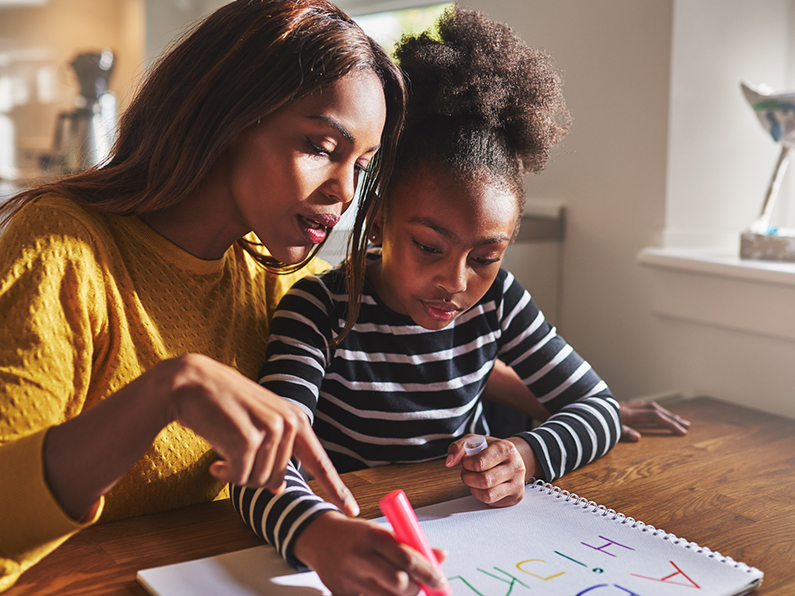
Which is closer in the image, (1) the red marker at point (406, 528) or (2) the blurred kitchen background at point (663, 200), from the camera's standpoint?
(1) the red marker at point (406, 528)

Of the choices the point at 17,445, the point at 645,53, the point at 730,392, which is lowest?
the point at 730,392

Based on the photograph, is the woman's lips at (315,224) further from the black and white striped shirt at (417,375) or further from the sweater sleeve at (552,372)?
the sweater sleeve at (552,372)

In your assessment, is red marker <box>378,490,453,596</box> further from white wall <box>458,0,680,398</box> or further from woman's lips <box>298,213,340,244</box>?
white wall <box>458,0,680,398</box>

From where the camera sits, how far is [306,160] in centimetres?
77

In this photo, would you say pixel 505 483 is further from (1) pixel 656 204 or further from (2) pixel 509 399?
(1) pixel 656 204

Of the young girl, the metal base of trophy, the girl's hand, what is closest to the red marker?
the girl's hand

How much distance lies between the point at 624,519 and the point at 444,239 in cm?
36

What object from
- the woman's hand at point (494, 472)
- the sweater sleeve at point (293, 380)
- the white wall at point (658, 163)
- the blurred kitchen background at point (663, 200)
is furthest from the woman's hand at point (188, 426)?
the white wall at point (658, 163)

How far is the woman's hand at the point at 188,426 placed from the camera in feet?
1.78

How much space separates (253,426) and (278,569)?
0.18 meters

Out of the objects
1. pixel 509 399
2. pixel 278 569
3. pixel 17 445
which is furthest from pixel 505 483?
pixel 17 445

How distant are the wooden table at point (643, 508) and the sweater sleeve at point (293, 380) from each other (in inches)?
1.7

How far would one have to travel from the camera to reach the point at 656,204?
1481 mm

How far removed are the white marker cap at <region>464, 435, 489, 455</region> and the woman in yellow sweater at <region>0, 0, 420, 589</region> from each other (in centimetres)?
22
